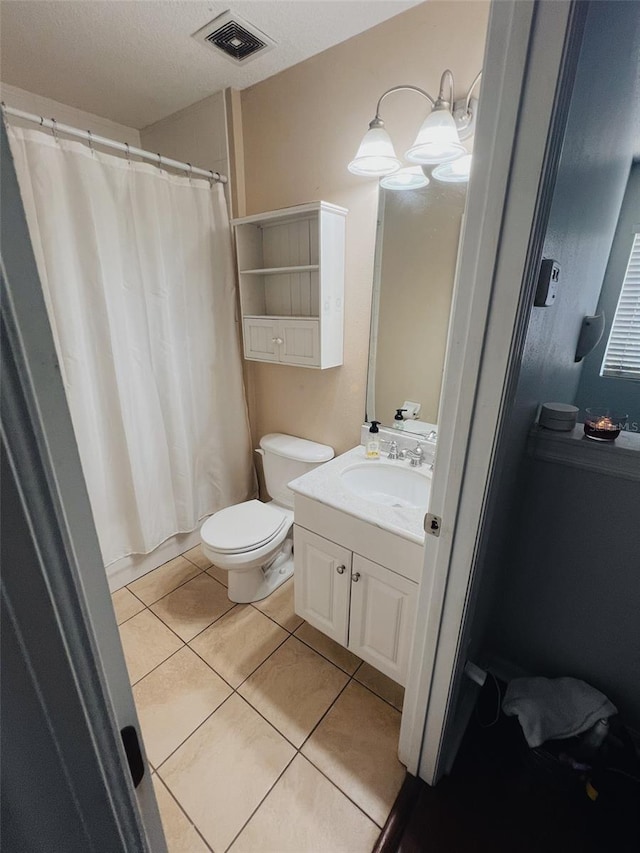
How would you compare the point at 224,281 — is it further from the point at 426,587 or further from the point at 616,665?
the point at 616,665

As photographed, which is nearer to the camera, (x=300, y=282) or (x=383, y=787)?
(x=383, y=787)

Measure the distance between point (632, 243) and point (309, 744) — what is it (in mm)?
2817

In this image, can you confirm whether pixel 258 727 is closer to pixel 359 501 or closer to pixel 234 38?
pixel 359 501

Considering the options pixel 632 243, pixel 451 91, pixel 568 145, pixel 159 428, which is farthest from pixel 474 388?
pixel 632 243

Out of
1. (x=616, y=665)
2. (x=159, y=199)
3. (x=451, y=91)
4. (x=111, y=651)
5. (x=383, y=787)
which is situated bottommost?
(x=383, y=787)

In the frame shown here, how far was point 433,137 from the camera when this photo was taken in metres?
1.13

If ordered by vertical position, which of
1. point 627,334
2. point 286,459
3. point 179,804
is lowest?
point 179,804

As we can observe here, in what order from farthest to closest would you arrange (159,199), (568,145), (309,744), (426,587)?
(159,199) < (309,744) < (426,587) < (568,145)

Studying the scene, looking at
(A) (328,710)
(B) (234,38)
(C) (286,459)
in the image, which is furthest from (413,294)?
(A) (328,710)

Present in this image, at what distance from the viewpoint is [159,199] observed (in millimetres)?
1689

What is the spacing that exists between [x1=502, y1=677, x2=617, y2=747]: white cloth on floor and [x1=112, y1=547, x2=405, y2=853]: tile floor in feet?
1.37

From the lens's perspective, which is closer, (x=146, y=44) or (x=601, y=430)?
(x=601, y=430)

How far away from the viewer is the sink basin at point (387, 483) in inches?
58.3

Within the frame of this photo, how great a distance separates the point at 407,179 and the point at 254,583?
1868 millimetres
